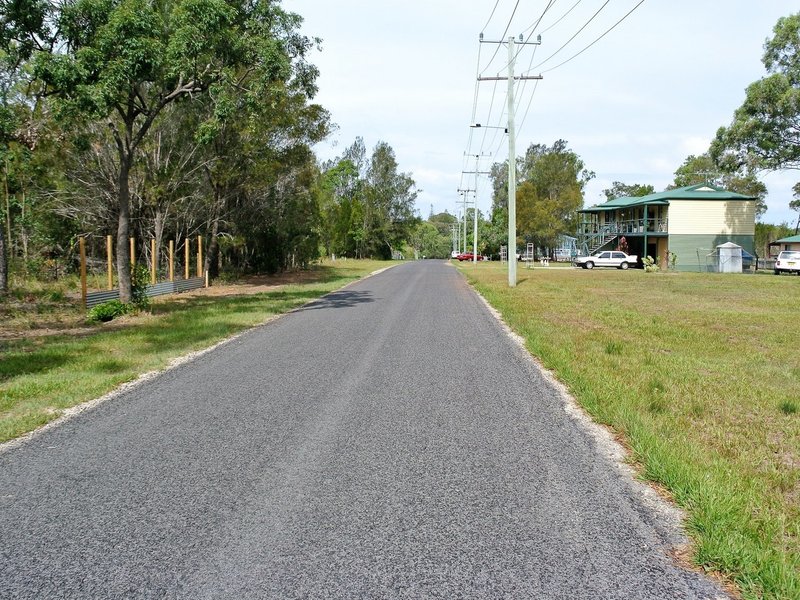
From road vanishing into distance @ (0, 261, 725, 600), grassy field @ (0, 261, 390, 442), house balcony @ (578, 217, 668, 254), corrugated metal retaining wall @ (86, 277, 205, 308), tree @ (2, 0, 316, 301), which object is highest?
tree @ (2, 0, 316, 301)

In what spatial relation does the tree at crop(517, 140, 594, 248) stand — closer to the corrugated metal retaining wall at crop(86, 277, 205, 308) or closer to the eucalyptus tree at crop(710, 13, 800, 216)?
the eucalyptus tree at crop(710, 13, 800, 216)

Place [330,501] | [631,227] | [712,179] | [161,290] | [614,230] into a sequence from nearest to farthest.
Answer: [330,501]
[161,290]
[631,227]
[614,230]
[712,179]

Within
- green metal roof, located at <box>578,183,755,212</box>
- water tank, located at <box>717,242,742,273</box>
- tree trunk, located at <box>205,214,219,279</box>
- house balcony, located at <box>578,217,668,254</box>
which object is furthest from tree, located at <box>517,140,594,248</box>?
tree trunk, located at <box>205,214,219,279</box>

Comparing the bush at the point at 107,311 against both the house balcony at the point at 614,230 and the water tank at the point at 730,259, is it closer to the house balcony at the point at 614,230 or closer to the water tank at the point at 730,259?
the water tank at the point at 730,259

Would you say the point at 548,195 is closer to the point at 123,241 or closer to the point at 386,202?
the point at 386,202

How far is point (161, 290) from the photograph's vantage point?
22.1 m

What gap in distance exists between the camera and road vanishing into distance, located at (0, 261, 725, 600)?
10.9 ft

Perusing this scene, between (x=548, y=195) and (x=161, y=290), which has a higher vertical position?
(x=548, y=195)

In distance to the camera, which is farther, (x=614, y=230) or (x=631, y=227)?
(x=614, y=230)

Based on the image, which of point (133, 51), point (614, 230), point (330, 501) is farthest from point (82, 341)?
point (614, 230)

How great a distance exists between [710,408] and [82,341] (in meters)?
10.4

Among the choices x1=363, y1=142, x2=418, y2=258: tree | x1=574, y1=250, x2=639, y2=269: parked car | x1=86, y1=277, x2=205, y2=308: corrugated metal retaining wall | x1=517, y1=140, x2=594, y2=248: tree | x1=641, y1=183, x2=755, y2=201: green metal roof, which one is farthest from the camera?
x1=363, y1=142, x2=418, y2=258: tree

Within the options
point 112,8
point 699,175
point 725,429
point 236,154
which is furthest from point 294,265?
point 699,175

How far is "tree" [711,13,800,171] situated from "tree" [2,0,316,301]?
3452cm
